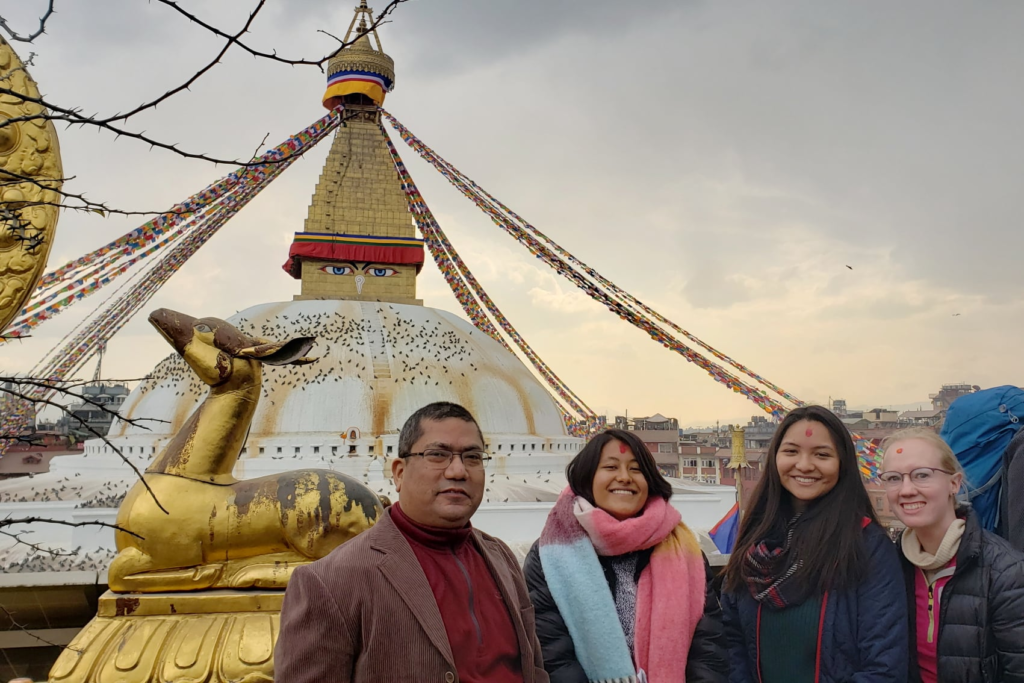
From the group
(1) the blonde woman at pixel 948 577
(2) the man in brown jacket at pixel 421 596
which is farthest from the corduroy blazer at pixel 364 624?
(1) the blonde woman at pixel 948 577

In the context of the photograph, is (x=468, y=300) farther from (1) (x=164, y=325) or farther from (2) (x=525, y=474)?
(1) (x=164, y=325)

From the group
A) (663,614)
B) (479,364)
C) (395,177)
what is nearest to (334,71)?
(395,177)

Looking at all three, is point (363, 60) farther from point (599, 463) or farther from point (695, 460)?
point (695, 460)

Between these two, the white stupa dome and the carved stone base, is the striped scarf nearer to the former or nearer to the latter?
the carved stone base

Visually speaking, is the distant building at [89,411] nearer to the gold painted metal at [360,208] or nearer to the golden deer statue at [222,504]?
the golden deer statue at [222,504]

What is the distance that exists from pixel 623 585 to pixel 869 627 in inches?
28.1

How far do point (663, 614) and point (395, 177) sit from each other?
11482mm

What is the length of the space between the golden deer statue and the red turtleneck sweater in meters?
1.10

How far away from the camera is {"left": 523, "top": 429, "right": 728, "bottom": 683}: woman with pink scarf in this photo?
223 centimetres

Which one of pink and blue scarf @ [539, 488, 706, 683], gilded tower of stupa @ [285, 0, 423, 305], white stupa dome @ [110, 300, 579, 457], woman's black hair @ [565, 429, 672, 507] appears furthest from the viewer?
gilded tower of stupa @ [285, 0, 423, 305]

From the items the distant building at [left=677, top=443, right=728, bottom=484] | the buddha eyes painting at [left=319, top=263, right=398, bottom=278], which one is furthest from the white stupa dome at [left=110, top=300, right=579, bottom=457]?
the distant building at [left=677, top=443, right=728, bottom=484]

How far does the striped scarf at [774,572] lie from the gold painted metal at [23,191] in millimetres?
2339

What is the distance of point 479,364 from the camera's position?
10.8m

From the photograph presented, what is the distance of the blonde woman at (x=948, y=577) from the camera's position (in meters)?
2.02
